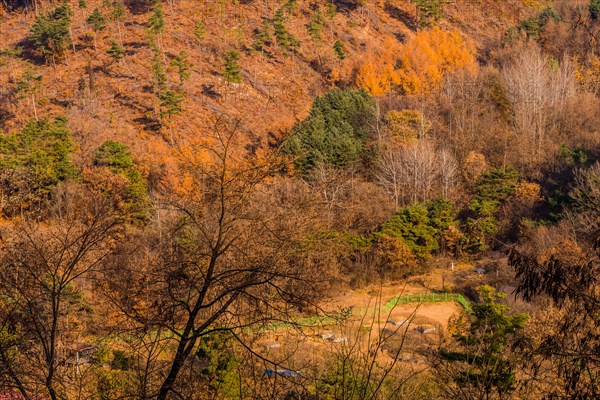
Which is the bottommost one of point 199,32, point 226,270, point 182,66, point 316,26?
point 182,66

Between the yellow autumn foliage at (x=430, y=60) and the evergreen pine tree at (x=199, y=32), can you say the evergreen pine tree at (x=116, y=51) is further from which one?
the yellow autumn foliage at (x=430, y=60)

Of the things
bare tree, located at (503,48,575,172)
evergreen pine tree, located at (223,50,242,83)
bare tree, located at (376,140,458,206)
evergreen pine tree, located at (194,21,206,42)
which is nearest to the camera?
bare tree, located at (376,140,458,206)

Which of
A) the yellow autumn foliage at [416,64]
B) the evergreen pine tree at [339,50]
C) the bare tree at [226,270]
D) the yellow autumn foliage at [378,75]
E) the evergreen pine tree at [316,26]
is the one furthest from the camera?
the evergreen pine tree at [316,26]

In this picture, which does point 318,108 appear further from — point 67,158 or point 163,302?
point 163,302

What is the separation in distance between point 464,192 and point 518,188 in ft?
14.7

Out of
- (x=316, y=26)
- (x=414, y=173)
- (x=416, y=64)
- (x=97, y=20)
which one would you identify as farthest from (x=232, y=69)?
(x=414, y=173)

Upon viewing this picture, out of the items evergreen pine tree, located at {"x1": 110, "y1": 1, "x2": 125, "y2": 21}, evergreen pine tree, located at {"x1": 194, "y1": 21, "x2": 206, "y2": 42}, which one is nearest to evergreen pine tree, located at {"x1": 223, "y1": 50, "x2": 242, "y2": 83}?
evergreen pine tree, located at {"x1": 194, "y1": 21, "x2": 206, "y2": 42}

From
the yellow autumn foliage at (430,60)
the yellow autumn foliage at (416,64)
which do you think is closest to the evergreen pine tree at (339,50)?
the yellow autumn foliage at (416,64)

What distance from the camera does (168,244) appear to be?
22.2 ft

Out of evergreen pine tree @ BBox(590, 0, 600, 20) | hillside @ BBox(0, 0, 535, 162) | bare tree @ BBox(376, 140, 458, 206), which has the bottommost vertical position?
bare tree @ BBox(376, 140, 458, 206)

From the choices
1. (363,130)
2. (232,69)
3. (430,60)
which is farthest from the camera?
(430,60)

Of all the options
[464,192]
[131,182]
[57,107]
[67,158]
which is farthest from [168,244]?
[57,107]

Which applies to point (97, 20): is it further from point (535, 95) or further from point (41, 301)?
point (41, 301)

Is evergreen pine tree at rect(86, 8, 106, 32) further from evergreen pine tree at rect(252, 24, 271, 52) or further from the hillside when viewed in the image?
evergreen pine tree at rect(252, 24, 271, 52)
